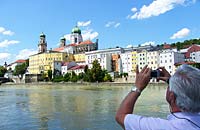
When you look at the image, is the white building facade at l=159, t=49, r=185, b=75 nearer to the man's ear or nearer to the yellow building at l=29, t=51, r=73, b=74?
the yellow building at l=29, t=51, r=73, b=74

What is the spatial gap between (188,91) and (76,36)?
125365 mm

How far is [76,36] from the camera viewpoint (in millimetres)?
126438

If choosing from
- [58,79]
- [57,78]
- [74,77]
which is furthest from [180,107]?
[57,78]

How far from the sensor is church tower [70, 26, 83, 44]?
125 m

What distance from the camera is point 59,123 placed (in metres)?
12.1

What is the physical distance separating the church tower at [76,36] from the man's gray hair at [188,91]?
123798 mm

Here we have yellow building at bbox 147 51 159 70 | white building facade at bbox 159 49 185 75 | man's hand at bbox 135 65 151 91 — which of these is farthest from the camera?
yellow building at bbox 147 51 159 70

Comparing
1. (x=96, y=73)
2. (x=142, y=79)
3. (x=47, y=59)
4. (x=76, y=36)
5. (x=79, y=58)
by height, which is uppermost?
(x=76, y=36)

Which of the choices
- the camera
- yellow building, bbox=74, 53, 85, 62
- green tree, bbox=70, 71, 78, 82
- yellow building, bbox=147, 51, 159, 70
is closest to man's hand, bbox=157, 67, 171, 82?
the camera

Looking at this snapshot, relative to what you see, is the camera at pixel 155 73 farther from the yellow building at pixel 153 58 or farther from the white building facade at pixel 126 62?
the white building facade at pixel 126 62

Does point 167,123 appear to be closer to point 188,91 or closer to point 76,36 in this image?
point 188,91

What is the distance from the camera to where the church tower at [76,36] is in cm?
12544

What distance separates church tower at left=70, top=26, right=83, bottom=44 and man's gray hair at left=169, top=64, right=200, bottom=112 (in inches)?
4874

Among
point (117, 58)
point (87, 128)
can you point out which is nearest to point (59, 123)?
point (87, 128)
